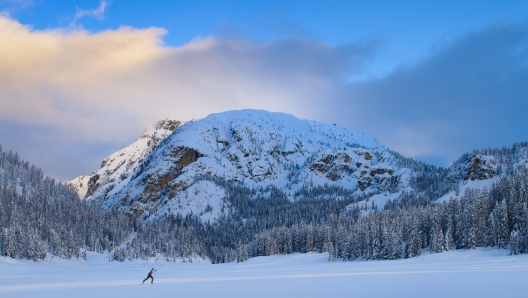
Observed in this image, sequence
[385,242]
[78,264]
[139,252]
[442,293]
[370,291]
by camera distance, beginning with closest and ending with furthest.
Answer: [442,293] < [370,291] < [385,242] < [78,264] < [139,252]

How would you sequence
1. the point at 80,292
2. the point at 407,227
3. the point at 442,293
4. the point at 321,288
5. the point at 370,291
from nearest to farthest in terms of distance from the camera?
the point at 442,293, the point at 370,291, the point at 321,288, the point at 80,292, the point at 407,227

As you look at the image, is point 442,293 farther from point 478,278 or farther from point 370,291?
point 478,278

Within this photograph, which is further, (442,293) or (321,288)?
(321,288)

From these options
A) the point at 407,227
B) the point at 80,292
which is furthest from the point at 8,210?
the point at 407,227

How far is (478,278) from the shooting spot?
35281 millimetres

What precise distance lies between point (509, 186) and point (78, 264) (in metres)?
114

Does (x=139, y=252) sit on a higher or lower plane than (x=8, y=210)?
lower

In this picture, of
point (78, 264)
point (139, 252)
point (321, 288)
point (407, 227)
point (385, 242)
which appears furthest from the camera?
point (139, 252)

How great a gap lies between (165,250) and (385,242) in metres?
89.3

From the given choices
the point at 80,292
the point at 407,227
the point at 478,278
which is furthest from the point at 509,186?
the point at 80,292

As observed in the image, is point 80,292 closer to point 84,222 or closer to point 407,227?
point 407,227

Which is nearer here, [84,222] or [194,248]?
[84,222]

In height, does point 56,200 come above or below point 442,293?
above

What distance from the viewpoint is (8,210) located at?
388 feet
